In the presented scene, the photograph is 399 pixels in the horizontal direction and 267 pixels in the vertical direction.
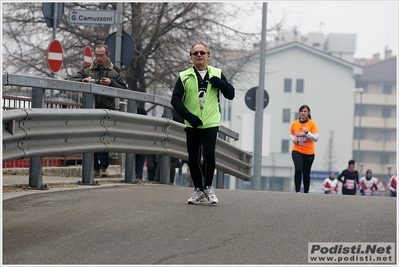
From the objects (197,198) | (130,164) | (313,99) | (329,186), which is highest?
(313,99)

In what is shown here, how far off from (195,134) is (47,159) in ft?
15.6

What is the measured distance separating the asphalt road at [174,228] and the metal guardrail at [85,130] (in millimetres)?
556

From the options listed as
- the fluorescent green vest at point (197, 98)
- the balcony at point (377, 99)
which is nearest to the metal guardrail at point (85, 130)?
the fluorescent green vest at point (197, 98)

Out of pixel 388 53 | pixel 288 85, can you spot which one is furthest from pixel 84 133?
pixel 388 53

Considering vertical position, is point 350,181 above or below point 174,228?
below

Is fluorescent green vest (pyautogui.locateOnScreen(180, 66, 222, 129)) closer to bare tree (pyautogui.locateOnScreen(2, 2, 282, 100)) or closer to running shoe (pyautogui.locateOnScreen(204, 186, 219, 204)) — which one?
running shoe (pyautogui.locateOnScreen(204, 186, 219, 204))

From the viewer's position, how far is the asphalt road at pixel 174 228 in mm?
6430

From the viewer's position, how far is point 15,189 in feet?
34.8

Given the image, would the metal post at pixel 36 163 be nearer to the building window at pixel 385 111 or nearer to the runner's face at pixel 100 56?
the runner's face at pixel 100 56

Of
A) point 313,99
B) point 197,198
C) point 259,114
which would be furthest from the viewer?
point 313,99

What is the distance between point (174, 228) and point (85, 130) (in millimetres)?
4136

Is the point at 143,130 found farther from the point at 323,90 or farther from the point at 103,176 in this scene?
the point at 323,90

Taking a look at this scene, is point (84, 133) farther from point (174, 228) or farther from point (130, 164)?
point (174, 228)

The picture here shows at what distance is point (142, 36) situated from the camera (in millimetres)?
28594
